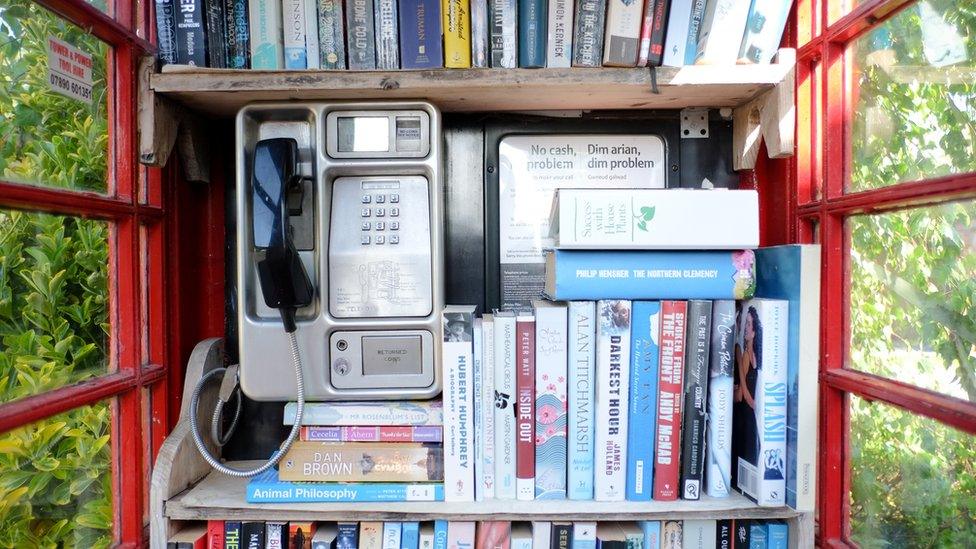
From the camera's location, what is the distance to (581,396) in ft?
3.59

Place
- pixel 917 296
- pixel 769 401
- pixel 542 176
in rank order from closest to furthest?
pixel 917 296 < pixel 769 401 < pixel 542 176

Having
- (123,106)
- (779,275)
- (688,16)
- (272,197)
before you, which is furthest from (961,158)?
(123,106)

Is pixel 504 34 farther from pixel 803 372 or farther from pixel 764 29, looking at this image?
pixel 803 372

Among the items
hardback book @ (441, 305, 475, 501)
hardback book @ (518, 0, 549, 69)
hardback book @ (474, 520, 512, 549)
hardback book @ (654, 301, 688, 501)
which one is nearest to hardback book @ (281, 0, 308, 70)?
hardback book @ (518, 0, 549, 69)

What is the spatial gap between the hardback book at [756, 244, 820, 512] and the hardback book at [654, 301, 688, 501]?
0.59ft

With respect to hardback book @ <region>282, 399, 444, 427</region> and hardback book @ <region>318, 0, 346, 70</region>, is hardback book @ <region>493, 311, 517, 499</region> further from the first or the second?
hardback book @ <region>318, 0, 346, 70</region>

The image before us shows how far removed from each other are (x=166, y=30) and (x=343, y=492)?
2.90 feet

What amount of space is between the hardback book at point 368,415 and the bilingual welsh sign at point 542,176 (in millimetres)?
345

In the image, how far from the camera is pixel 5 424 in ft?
2.69

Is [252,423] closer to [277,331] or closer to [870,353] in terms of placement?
[277,331]

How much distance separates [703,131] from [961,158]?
58 centimetres

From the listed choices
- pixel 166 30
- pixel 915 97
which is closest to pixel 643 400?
pixel 915 97

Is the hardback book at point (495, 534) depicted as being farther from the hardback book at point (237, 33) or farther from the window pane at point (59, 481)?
the hardback book at point (237, 33)

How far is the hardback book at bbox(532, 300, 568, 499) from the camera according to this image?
108 centimetres
